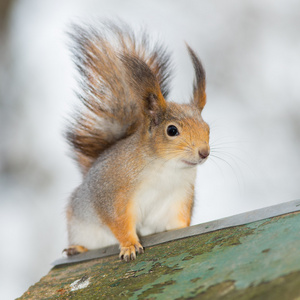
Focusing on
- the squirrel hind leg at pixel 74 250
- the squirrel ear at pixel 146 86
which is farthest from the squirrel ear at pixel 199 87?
the squirrel hind leg at pixel 74 250

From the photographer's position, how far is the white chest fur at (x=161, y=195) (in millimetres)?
2227

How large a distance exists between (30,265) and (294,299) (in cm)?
459

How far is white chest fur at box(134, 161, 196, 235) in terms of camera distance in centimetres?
223

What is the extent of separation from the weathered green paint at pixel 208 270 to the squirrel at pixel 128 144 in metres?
0.20

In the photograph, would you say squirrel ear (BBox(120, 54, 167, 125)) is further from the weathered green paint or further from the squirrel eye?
the weathered green paint

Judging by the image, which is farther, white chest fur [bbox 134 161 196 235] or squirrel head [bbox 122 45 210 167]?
white chest fur [bbox 134 161 196 235]

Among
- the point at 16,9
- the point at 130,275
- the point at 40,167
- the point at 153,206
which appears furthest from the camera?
the point at 40,167

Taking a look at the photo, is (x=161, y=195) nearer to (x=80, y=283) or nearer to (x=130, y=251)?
(x=130, y=251)

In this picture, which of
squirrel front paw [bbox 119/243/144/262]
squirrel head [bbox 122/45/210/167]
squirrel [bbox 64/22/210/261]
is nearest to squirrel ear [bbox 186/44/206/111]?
squirrel [bbox 64/22/210/261]

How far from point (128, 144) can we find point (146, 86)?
13.6 inches

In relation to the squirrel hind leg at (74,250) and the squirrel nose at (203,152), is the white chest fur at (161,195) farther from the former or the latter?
the squirrel hind leg at (74,250)

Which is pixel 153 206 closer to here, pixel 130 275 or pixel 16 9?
pixel 130 275

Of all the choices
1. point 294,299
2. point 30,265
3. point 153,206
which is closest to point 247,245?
point 294,299

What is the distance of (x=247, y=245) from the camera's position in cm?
154
